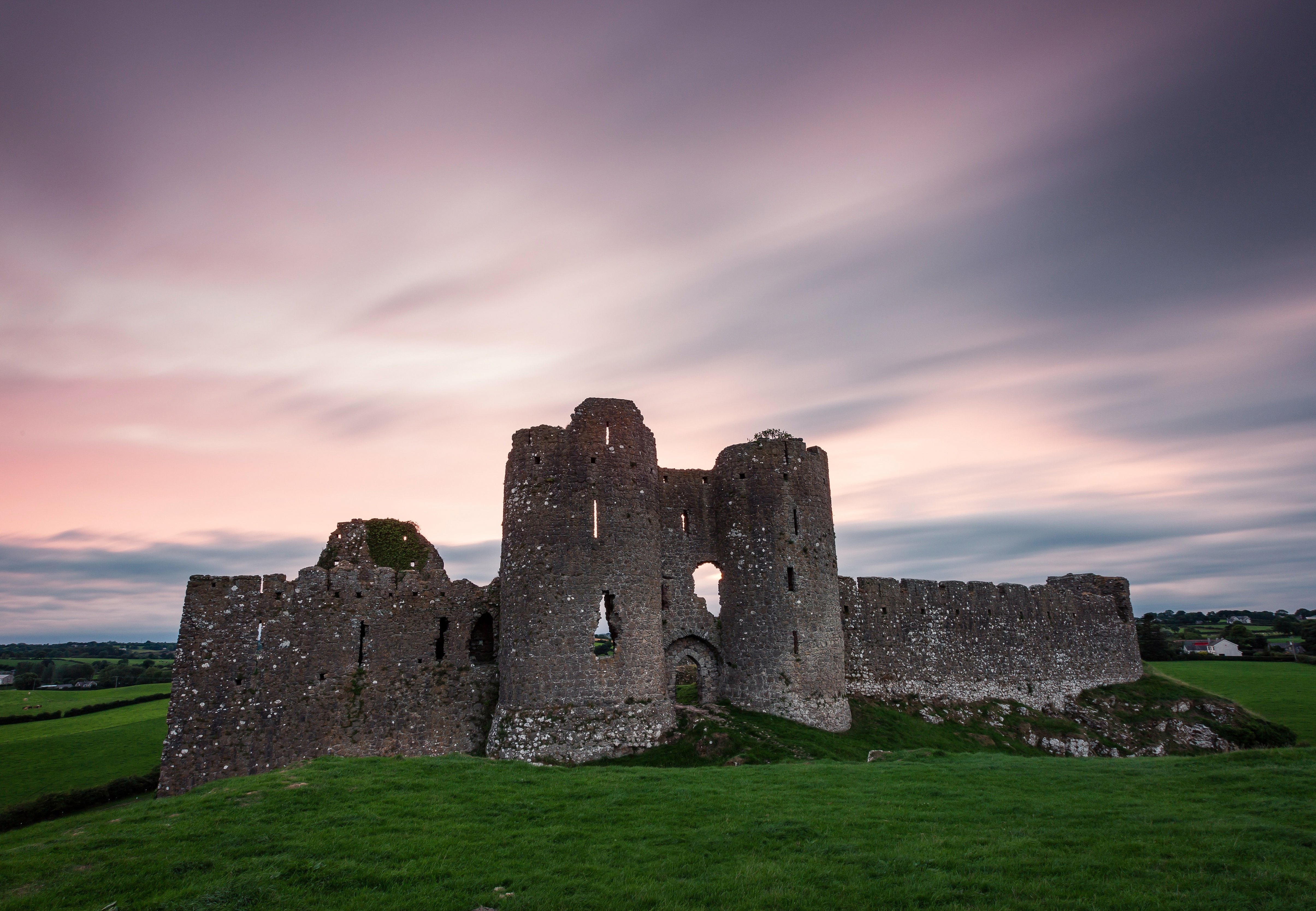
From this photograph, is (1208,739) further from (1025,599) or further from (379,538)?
(379,538)

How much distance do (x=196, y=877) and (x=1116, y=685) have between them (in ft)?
167

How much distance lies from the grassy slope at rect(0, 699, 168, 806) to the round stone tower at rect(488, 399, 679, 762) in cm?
1572

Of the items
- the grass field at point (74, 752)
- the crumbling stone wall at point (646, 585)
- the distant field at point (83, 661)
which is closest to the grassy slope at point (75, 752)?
the grass field at point (74, 752)

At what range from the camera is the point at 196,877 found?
909cm

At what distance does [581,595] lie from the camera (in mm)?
23359

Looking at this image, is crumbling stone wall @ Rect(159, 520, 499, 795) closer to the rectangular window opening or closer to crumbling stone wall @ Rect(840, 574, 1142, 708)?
the rectangular window opening

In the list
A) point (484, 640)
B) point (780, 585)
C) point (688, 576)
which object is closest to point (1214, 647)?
point (780, 585)

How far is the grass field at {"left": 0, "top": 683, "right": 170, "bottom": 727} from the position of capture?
178 feet

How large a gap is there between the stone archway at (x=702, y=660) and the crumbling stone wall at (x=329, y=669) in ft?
24.6

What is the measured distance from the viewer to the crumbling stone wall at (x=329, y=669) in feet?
70.0

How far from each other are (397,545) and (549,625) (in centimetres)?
707

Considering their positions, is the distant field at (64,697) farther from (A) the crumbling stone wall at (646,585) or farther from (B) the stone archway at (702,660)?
(B) the stone archway at (702,660)

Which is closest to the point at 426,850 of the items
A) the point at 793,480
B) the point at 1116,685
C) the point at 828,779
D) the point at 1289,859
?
the point at 828,779

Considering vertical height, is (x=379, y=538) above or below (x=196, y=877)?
above
